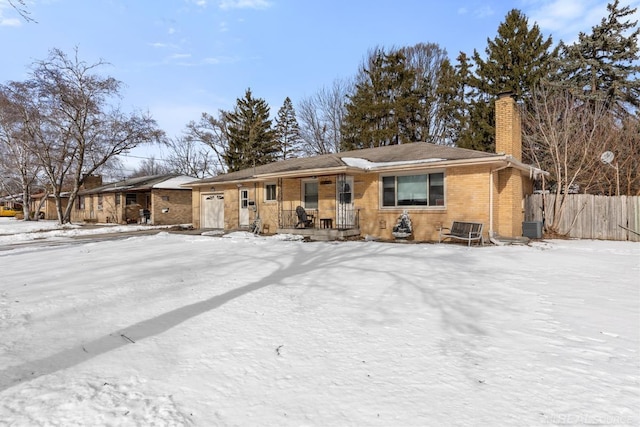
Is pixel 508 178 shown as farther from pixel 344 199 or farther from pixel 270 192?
pixel 270 192

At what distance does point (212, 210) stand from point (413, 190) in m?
12.0

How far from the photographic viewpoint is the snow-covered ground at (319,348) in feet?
7.84

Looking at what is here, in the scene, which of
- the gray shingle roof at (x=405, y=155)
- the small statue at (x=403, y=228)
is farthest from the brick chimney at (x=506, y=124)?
the small statue at (x=403, y=228)

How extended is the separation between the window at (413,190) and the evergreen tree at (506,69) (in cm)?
1386

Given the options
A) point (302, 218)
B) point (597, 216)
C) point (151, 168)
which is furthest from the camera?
point (151, 168)

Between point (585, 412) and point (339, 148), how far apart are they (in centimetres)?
3072

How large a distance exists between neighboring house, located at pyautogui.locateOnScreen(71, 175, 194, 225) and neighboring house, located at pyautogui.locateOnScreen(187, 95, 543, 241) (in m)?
12.2

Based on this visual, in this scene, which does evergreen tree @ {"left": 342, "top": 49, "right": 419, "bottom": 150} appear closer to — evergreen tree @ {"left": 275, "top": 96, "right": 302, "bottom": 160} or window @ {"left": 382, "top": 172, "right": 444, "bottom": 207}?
evergreen tree @ {"left": 275, "top": 96, "right": 302, "bottom": 160}

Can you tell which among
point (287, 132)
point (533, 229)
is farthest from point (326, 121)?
point (533, 229)

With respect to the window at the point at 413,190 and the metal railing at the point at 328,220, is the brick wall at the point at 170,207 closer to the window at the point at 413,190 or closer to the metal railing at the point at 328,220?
the metal railing at the point at 328,220

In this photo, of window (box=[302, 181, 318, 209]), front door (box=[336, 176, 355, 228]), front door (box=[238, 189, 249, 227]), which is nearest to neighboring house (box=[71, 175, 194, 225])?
front door (box=[238, 189, 249, 227])

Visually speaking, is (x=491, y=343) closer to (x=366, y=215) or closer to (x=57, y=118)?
(x=366, y=215)

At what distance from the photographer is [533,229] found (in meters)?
13.3

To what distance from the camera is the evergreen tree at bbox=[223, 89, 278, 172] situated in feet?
119
